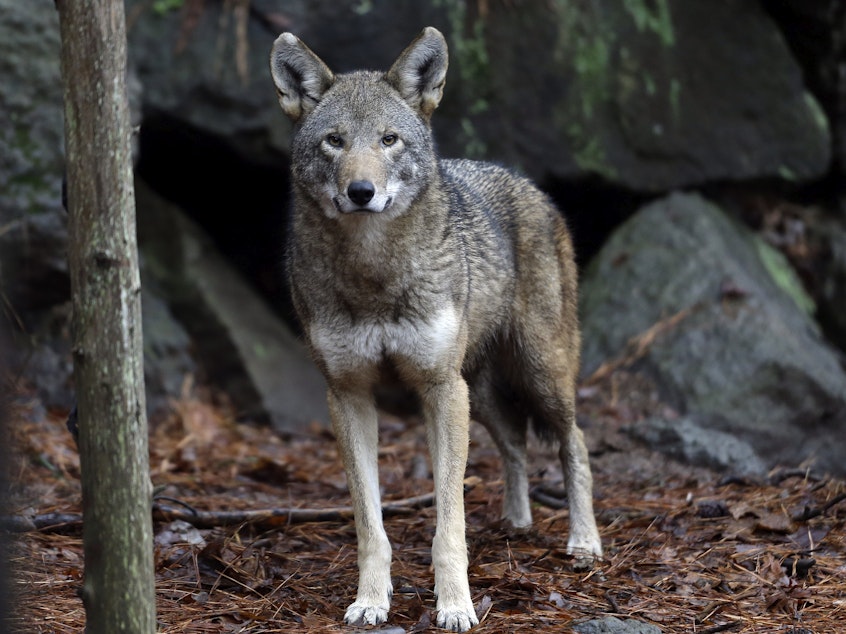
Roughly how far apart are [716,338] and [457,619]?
4680 mm

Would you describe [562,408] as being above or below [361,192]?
below

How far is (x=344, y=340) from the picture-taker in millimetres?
4586

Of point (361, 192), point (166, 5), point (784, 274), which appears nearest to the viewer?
point (361, 192)

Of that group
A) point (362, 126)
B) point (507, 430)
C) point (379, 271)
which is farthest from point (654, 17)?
point (379, 271)

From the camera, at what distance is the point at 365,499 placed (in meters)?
4.59

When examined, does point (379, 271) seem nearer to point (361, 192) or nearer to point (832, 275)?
point (361, 192)

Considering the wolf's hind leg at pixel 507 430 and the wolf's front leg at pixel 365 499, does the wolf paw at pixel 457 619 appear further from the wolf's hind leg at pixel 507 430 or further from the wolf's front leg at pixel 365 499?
the wolf's hind leg at pixel 507 430

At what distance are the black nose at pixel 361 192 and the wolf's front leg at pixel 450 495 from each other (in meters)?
0.94

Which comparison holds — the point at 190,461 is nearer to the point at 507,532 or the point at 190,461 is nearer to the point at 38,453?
the point at 38,453

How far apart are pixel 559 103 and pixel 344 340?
16.4 feet

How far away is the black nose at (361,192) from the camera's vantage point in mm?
4301

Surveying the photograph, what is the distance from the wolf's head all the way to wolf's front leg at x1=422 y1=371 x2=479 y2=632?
0.91m

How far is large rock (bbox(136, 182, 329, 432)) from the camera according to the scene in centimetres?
866

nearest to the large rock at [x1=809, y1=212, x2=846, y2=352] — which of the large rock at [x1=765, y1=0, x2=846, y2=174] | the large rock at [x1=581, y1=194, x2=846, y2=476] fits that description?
the large rock at [x1=581, y1=194, x2=846, y2=476]
